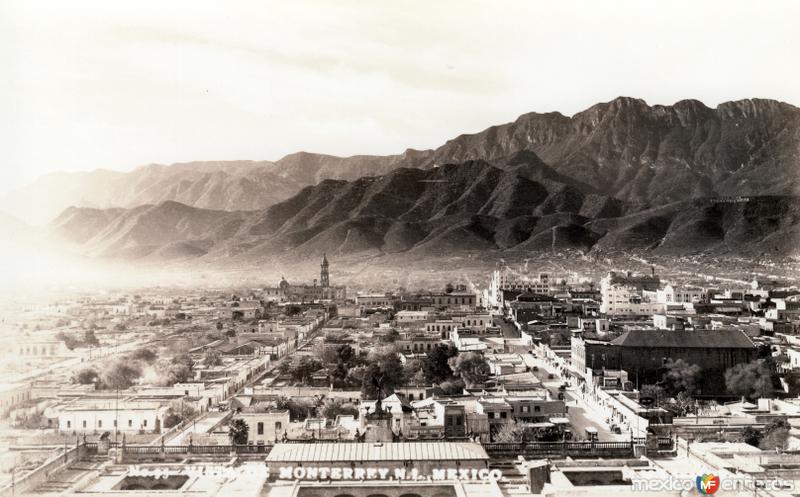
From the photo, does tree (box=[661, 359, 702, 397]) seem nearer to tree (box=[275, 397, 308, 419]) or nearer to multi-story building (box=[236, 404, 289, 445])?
tree (box=[275, 397, 308, 419])

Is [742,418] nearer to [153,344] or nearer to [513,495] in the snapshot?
[513,495]


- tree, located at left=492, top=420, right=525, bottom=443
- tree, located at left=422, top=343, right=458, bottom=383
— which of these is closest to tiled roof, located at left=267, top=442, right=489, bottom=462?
tree, located at left=492, top=420, right=525, bottom=443

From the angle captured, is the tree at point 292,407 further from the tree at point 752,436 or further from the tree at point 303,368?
the tree at point 752,436

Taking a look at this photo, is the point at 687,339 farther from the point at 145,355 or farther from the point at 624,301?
the point at 624,301

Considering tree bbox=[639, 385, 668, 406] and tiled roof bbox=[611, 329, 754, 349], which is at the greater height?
tiled roof bbox=[611, 329, 754, 349]

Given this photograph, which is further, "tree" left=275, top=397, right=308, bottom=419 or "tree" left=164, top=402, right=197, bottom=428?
"tree" left=275, top=397, right=308, bottom=419

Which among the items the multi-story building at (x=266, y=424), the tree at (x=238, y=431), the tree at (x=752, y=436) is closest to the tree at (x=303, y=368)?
the multi-story building at (x=266, y=424)

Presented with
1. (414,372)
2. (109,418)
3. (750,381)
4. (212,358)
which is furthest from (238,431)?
(750,381)
